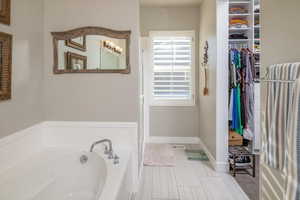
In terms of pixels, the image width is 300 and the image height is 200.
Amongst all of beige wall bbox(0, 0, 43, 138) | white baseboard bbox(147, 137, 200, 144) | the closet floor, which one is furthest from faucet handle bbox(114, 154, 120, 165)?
white baseboard bbox(147, 137, 200, 144)

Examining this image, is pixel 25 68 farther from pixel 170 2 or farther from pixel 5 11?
pixel 170 2

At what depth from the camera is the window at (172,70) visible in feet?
16.0

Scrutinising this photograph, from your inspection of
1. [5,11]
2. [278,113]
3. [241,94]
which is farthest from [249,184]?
[5,11]

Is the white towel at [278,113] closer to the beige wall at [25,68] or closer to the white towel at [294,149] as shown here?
the white towel at [294,149]

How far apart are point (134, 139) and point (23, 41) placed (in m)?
1.50

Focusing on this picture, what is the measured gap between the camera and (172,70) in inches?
194

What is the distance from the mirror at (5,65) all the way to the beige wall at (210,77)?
8.06 feet

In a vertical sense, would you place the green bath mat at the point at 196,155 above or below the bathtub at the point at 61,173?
below

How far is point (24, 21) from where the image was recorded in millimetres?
2371

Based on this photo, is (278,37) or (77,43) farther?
(77,43)

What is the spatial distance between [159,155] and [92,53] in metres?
2.16

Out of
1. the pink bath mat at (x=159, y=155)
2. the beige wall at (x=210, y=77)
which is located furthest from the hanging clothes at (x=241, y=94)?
the pink bath mat at (x=159, y=155)

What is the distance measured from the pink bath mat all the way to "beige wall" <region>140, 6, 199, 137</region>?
40 cm

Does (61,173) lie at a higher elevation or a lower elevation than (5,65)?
lower
